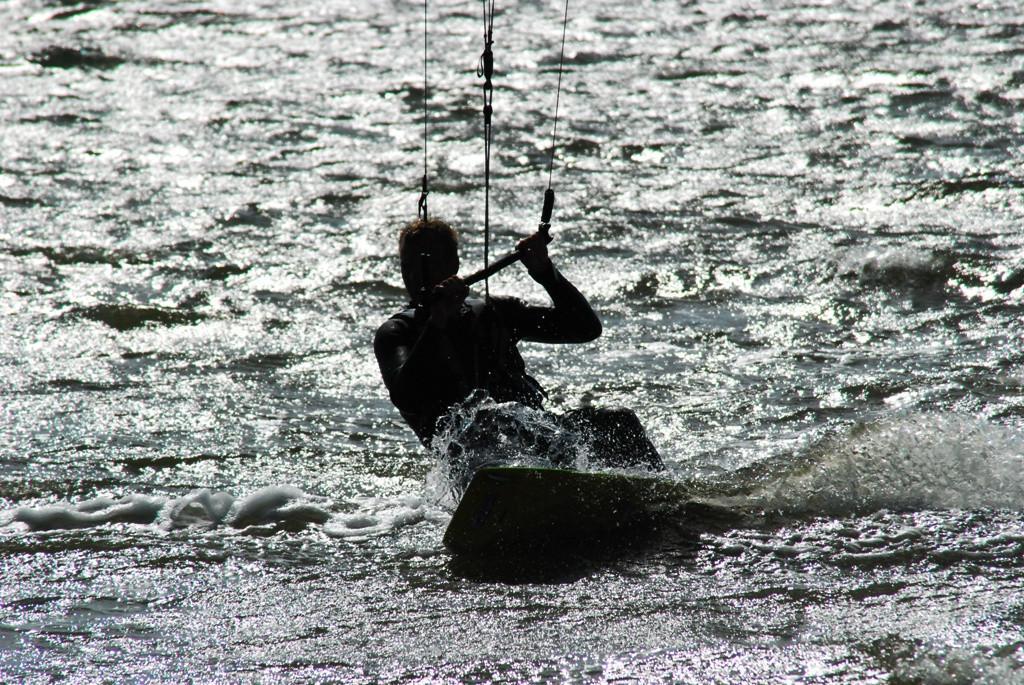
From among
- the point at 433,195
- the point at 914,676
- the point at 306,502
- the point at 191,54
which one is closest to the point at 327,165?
the point at 433,195

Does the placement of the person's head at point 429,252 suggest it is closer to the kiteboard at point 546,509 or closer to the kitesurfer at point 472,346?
the kitesurfer at point 472,346

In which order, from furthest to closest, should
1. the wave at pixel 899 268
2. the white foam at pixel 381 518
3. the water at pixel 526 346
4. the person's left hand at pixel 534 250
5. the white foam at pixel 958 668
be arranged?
the wave at pixel 899 268 → the white foam at pixel 381 518 → the person's left hand at pixel 534 250 → the water at pixel 526 346 → the white foam at pixel 958 668

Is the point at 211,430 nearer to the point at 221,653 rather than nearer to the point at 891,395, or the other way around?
the point at 221,653

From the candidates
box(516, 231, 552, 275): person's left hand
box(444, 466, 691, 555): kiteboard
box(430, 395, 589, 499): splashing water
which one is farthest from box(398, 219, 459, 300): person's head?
box(444, 466, 691, 555): kiteboard

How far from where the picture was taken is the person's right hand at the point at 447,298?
4.51m

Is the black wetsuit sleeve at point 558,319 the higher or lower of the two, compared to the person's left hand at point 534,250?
lower

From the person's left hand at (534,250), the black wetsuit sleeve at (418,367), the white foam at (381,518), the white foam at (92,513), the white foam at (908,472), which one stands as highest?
the person's left hand at (534,250)

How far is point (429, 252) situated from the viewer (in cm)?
475

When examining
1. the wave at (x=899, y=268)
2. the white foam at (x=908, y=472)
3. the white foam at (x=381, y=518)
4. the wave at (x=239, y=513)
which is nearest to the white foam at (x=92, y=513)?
the wave at (x=239, y=513)

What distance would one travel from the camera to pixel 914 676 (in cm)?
349

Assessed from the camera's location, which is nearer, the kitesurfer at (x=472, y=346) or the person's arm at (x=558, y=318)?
the kitesurfer at (x=472, y=346)

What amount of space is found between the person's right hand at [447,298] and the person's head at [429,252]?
149 millimetres

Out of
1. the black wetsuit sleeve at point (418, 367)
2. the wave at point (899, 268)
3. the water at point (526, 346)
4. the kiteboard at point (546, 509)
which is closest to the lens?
the water at point (526, 346)

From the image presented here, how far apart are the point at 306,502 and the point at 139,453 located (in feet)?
3.46
